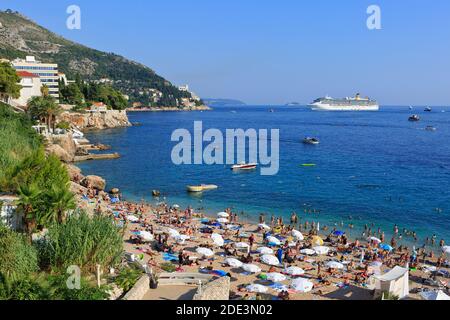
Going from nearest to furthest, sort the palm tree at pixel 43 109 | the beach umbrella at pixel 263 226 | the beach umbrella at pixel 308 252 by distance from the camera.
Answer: the beach umbrella at pixel 308 252, the beach umbrella at pixel 263 226, the palm tree at pixel 43 109

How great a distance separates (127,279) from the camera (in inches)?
561

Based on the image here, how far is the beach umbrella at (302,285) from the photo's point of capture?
17.5m

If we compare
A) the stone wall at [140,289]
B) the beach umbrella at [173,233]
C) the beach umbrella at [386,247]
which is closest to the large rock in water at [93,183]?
the beach umbrella at [173,233]

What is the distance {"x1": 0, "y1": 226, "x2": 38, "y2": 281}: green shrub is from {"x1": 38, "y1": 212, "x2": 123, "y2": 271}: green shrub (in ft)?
2.19

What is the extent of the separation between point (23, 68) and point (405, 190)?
83.7 m

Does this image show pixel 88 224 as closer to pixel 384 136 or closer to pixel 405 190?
pixel 405 190

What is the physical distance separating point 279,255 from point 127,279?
944 cm

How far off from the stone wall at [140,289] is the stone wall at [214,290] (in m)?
1.96

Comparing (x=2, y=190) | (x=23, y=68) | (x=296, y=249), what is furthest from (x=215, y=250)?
(x=23, y=68)

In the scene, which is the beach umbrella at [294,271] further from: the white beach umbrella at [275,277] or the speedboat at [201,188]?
the speedboat at [201,188]

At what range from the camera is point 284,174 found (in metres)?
47.2

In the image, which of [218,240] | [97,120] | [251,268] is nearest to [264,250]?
[251,268]

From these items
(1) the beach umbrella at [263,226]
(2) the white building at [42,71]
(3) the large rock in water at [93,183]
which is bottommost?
(1) the beach umbrella at [263,226]
